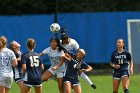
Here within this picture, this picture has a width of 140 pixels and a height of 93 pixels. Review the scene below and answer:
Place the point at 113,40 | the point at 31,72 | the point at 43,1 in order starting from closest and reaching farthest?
the point at 31,72, the point at 113,40, the point at 43,1

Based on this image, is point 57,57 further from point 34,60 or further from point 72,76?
point 34,60

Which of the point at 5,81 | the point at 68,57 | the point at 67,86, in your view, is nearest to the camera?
the point at 5,81

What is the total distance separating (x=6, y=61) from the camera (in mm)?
14695

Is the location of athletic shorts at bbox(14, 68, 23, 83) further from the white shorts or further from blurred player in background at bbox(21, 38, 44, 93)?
blurred player in background at bbox(21, 38, 44, 93)

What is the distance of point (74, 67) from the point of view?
1526cm

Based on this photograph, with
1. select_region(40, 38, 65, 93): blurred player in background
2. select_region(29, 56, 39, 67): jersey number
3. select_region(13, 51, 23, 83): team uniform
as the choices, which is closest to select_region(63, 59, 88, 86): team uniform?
select_region(40, 38, 65, 93): blurred player in background

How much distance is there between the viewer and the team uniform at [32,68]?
14.5m

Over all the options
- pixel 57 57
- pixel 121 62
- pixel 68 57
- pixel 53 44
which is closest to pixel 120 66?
pixel 121 62

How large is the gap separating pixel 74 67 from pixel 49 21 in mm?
11392

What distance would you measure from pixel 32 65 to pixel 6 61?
0.72 m

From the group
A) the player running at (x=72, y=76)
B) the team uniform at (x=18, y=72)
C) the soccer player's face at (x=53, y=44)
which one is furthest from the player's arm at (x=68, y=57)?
the team uniform at (x=18, y=72)

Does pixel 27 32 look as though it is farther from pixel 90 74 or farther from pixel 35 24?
pixel 90 74

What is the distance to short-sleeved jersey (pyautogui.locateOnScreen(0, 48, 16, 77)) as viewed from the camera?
14.6 meters

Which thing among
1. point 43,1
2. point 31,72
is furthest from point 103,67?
point 31,72
